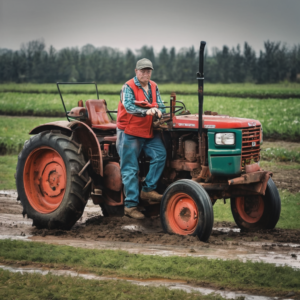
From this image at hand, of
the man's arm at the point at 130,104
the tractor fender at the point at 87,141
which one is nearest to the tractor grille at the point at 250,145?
the man's arm at the point at 130,104

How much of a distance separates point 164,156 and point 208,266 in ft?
6.21

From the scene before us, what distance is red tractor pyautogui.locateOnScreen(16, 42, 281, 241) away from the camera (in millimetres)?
5812

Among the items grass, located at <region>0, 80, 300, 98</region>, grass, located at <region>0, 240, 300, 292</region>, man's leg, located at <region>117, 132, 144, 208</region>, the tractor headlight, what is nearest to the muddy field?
grass, located at <region>0, 240, 300, 292</region>

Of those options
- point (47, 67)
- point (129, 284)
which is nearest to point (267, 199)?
point (129, 284)

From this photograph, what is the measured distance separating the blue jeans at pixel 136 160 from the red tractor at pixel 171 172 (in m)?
0.18

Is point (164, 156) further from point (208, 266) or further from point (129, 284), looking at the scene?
point (129, 284)

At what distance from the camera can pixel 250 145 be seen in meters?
6.00

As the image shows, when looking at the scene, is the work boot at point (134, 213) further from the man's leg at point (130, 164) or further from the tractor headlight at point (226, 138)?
the tractor headlight at point (226, 138)

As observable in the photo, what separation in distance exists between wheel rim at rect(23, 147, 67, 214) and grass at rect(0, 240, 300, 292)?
1.47 metres

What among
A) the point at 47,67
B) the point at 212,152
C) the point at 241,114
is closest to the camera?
the point at 212,152

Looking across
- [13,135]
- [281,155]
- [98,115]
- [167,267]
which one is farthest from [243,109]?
[167,267]

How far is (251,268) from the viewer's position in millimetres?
4578

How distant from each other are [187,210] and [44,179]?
215 centimetres

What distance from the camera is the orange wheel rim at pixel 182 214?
19.0 feet
